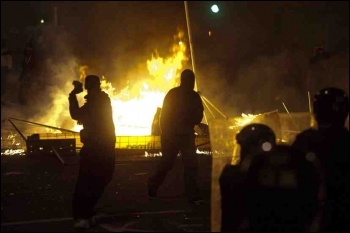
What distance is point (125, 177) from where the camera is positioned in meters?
9.30

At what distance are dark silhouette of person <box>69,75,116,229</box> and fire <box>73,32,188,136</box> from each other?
8.68 meters

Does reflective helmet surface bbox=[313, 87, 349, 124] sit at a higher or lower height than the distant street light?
lower

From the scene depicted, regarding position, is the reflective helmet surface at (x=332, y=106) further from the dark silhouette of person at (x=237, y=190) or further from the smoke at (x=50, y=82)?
the smoke at (x=50, y=82)

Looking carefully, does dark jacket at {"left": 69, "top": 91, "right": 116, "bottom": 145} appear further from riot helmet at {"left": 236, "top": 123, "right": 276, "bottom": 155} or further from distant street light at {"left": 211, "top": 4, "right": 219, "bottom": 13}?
distant street light at {"left": 211, "top": 4, "right": 219, "bottom": 13}

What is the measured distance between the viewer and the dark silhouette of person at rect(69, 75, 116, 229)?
19.5ft

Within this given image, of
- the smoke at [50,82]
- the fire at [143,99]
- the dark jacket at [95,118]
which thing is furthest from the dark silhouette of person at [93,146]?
the smoke at [50,82]

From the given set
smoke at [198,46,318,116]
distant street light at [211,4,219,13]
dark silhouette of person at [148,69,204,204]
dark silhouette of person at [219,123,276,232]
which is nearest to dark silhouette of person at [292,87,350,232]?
dark silhouette of person at [219,123,276,232]

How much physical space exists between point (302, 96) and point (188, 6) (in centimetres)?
1172

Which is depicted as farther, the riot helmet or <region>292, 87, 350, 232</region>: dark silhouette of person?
the riot helmet

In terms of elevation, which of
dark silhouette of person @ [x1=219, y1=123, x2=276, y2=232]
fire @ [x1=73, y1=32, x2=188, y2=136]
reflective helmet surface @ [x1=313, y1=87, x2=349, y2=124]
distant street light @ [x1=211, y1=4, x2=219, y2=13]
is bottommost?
dark silhouette of person @ [x1=219, y1=123, x2=276, y2=232]

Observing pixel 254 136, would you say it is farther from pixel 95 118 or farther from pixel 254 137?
pixel 95 118

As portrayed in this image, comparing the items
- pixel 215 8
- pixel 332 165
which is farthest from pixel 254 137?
pixel 215 8

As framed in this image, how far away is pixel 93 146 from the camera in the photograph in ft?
19.7

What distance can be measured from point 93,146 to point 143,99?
12954 mm
